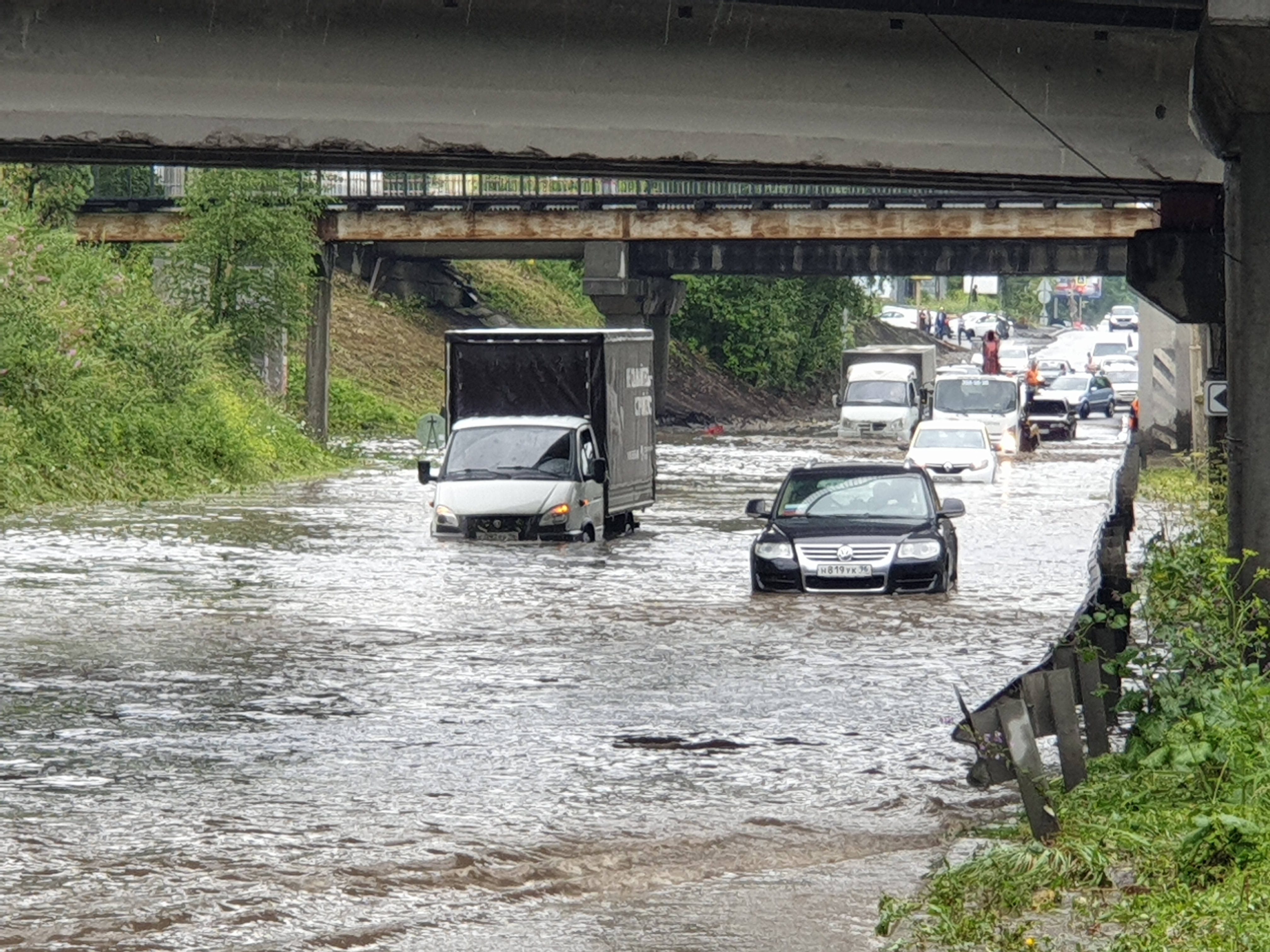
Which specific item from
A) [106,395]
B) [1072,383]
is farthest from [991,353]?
[106,395]

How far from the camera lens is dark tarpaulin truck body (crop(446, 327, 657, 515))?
26.7 meters

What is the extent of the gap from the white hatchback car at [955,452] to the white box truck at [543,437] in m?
10.6

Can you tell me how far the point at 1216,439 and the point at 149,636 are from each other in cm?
1072

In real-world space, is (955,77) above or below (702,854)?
above

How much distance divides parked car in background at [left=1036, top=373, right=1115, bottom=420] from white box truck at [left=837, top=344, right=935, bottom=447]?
40.8 ft

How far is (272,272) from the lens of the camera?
4297 cm

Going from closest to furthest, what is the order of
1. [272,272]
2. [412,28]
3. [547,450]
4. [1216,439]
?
[412,28]
[1216,439]
[547,450]
[272,272]

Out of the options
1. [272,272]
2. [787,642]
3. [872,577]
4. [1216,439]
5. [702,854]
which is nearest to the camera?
[702,854]

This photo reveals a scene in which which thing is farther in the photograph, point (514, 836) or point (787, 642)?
point (787, 642)

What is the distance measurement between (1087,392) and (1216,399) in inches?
2101

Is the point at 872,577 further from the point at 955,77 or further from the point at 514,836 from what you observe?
the point at 514,836

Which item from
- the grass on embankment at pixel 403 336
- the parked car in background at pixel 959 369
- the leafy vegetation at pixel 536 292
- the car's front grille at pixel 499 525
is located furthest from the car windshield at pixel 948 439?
the leafy vegetation at pixel 536 292

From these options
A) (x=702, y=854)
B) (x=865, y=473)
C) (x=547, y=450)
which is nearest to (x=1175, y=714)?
(x=702, y=854)

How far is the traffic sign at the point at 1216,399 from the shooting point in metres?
17.2
